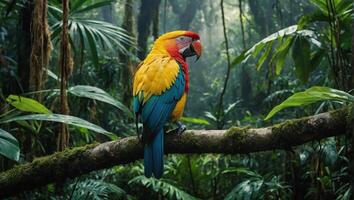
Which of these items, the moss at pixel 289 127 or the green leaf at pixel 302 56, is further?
the green leaf at pixel 302 56

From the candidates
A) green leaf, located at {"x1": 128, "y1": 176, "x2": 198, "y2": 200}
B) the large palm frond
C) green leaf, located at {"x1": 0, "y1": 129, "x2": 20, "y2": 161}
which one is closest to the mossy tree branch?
green leaf, located at {"x1": 0, "y1": 129, "x2": 20, "y2": 161}

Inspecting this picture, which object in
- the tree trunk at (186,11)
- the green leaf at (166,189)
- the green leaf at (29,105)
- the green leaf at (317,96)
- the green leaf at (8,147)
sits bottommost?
the green leaf at (166,189)

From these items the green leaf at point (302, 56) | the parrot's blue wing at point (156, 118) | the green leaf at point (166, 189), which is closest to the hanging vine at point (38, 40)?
the parrot's blue wing at point (156, 118)

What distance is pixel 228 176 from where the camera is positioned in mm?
6000

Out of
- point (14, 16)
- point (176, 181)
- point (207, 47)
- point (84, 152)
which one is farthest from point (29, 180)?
point (207, 47)

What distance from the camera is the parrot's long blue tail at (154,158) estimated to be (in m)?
2.50

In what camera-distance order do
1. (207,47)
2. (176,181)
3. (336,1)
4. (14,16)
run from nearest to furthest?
(336,1) < (14,16) < (176,181) < (207,47)

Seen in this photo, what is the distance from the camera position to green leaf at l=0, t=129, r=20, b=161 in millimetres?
2352

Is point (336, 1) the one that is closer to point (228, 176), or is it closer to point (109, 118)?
point (228, 176)

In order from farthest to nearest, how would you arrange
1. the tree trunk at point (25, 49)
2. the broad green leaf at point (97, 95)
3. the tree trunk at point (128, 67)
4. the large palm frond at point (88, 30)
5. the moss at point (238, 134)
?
the tree trunk at point (128, 67), the large palm frond at point (88, 30), the tree trunk at point (25, 49), the broad green leaf at point (97, 95), the moss at point (238, 134)

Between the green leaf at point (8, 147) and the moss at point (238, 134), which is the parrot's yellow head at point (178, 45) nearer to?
the moss at point (238, 134)

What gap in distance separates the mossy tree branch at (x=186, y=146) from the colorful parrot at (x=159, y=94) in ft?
0.38

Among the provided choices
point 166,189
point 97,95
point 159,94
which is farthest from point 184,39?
point 166,189

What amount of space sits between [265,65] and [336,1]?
32.7 feet
